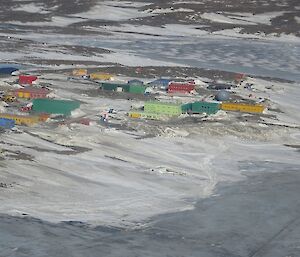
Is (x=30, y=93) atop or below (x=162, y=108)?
atop

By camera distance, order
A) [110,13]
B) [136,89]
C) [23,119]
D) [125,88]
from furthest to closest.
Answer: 1. [110,13]
2. [125,88]
3. [136,89]
4. [23,119]

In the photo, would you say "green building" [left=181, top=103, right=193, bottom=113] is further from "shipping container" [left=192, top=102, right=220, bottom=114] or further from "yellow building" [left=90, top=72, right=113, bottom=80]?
"yellow building" [left=90, top=72, right=113, bottom=80]

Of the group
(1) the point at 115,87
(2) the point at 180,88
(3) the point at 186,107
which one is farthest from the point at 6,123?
(2) the point at 180,88

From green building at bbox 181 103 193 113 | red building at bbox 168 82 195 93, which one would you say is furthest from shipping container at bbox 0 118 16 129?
red building at bbox 168 82 195 93

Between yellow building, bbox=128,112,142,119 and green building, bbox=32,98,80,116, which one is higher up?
green building, bbox=32,98,80,116

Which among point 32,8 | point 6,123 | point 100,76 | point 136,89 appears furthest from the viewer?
point 32,8

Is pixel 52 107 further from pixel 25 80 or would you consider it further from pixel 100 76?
pixel 100 76
